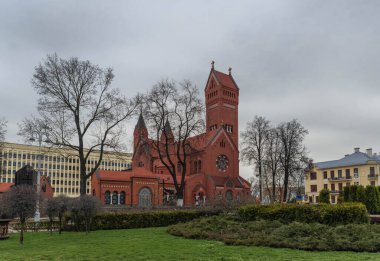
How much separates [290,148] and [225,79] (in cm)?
2294

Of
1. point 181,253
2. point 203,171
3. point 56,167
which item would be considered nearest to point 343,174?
point 203,171

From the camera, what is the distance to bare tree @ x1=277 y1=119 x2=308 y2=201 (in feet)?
162

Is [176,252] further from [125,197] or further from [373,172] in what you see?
[373,172]

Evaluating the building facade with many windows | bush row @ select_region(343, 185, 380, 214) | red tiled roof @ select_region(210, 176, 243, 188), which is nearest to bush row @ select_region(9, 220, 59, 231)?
bush row @ select_region(343, 185, 380, 214)

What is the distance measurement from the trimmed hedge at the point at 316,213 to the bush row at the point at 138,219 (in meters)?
8.17

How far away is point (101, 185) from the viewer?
170 ft

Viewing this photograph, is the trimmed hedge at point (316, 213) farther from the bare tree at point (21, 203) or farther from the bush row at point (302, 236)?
the bare tree at point (21, 203)

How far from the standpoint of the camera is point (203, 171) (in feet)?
197

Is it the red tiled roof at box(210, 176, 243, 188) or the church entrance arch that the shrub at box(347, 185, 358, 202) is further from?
the church entrance arch

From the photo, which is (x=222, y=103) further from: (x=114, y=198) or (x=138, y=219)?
(x=138, y=219)

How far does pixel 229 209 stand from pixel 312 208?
41.3 feet

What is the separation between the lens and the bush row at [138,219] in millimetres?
27334

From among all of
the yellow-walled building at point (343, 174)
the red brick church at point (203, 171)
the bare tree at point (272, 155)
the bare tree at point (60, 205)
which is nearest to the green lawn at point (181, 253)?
the bare tree at point (60, 205)

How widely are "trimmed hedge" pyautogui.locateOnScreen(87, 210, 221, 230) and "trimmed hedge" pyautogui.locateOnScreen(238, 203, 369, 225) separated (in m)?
8.17
